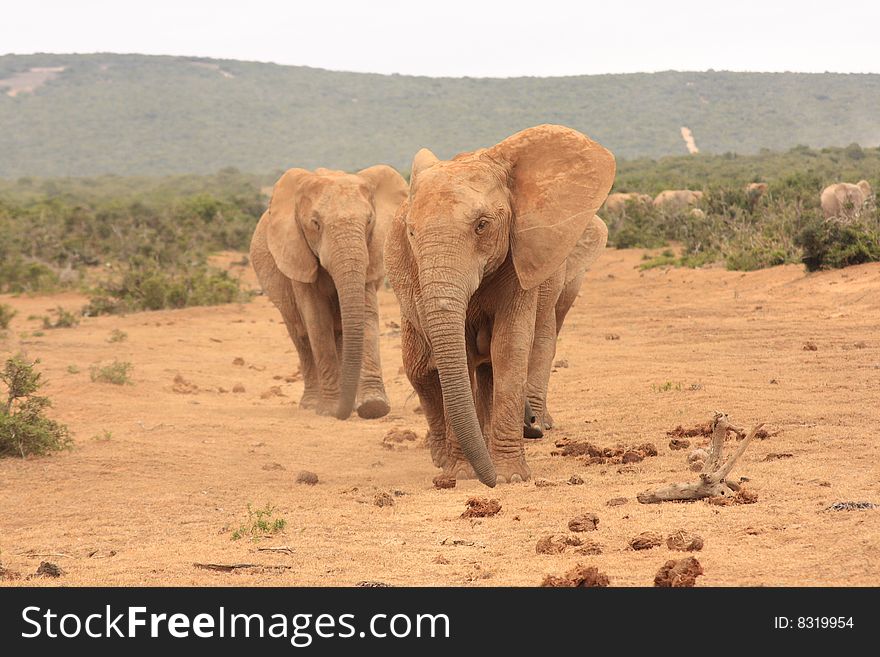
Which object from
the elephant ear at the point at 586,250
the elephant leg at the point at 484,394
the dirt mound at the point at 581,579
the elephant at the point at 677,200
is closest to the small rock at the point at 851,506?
the dirt mound at the point at 581,579

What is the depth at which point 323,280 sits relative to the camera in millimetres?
11289

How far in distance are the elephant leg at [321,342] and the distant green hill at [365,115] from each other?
286ft

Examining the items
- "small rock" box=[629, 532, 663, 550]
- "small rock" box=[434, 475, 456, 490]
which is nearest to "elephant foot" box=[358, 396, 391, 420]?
"small rock" box=[434, 475, 456, 490]

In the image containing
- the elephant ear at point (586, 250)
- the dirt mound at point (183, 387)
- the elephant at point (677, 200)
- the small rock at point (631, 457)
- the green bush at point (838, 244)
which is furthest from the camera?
the elephant at point (677, 200)

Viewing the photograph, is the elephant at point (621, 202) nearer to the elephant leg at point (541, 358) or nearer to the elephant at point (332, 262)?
the elephant at point (332, 262)

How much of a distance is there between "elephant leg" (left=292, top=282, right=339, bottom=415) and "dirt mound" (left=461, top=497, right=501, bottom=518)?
5116 mm

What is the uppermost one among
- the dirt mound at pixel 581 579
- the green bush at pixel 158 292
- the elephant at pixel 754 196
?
the elephant at pixel 754 196

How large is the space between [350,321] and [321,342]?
1402 millimetres

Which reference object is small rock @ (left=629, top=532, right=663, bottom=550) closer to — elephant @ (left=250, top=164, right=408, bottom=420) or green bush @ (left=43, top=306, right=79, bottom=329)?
elephant @ (left=250, top=164, right=408, bottom=420)

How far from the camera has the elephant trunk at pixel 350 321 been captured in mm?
9891

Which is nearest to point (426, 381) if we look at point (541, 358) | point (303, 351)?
point (541, 358)

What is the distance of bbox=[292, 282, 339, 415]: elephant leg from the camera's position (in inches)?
443

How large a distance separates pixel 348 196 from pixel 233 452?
2920 millimetres

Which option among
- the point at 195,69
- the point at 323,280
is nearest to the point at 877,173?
the point at 323,280
